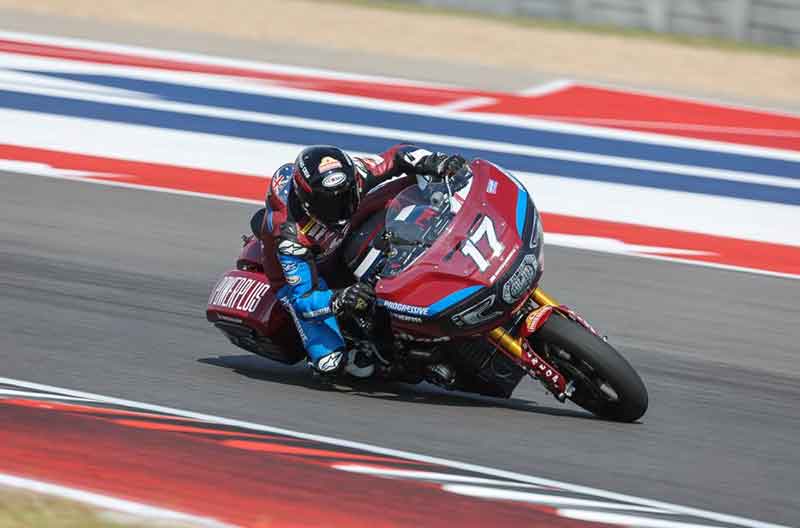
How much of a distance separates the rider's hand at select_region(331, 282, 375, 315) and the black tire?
33.3 inches

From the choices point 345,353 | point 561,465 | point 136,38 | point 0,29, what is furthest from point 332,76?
point 561,465

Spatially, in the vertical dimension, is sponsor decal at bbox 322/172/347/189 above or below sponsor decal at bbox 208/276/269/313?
above

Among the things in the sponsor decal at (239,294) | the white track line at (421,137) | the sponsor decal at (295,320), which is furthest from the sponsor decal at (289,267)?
the white track line at (421,137)

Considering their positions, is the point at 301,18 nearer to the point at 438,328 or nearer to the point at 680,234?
the point at 680,234

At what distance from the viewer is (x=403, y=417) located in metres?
7.29

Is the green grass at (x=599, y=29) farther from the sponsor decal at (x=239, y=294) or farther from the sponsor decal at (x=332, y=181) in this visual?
the sponsor decal at (x=332, y=181)

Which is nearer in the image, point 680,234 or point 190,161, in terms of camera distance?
point 680,234

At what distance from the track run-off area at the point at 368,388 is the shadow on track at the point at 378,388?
26mm

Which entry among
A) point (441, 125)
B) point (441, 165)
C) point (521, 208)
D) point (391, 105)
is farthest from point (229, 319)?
point (391, 105)

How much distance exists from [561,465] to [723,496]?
2.50 ft

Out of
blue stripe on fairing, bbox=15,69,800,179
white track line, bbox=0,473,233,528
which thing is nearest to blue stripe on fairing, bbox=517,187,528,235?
white track line, bbox=0,473,233,528

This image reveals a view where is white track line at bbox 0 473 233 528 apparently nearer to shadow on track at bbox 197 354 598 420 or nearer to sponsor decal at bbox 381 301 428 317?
sponsor decal at bbox 381 301 428 317

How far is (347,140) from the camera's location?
1425cm

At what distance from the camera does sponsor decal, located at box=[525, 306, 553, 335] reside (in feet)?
22.3
